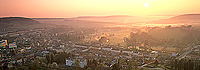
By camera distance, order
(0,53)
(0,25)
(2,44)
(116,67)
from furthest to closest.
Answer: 1. (0,25)
2. (2,44)
3. (0,53)
4. (116,67)

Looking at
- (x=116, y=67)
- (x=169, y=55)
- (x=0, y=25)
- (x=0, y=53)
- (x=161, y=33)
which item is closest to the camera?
(x=116, y=67)

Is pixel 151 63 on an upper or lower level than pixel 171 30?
lower

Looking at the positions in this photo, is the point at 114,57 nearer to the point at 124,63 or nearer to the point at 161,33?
the point at 124,63

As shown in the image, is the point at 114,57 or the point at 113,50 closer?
the point at 114,57

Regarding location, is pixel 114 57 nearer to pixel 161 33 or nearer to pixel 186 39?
pixel 186 39

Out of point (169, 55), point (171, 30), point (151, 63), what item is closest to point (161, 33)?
point (171, 30)

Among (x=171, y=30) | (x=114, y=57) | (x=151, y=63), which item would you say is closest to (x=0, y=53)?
(x=114, y=57)

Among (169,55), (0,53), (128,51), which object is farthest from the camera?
(128,51)

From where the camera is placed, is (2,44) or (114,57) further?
(2,44)

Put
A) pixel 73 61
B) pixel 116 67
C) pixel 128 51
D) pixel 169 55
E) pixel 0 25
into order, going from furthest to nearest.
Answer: pixel 0 25, pixel 128 51, pixel 169 55, pixel 73 61, pixel 116 67
